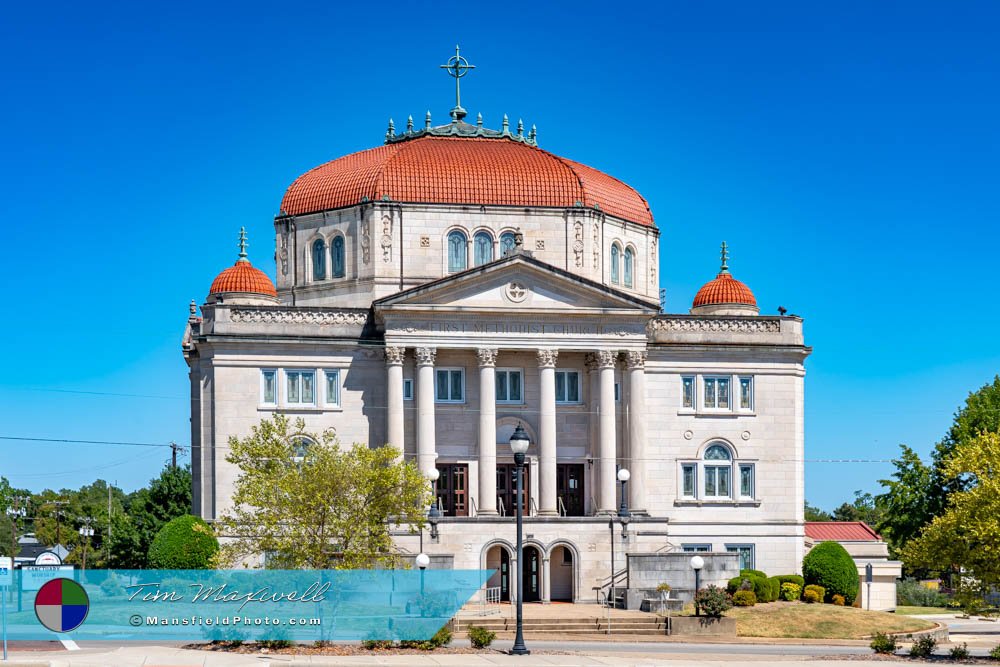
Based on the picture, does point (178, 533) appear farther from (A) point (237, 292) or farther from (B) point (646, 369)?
(B) point (646, 369)

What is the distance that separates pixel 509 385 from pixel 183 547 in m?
16.2

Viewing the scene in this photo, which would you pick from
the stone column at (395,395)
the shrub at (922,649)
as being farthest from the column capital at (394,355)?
the shrub at (922,649)

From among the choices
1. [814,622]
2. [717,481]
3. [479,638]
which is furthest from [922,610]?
[479,638]

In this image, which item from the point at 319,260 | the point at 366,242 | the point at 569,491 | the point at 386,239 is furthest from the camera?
the point at 319,260

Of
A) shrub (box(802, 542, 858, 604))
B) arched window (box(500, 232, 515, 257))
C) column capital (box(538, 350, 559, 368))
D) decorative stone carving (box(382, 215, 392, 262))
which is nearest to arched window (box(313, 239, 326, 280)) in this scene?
decorative stone carving (box(382, 215, 392, 262))

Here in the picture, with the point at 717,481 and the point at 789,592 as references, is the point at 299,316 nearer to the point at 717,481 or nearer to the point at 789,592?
the point at 717,481

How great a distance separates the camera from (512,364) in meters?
67.4

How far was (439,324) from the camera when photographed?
→ 6475 cm

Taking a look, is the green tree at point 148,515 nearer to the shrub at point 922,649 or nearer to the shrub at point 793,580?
the shrub at point 793,580

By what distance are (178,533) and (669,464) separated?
872 inches

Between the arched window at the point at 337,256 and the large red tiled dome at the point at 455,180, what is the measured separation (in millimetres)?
1690

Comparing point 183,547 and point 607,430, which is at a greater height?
point 607,430

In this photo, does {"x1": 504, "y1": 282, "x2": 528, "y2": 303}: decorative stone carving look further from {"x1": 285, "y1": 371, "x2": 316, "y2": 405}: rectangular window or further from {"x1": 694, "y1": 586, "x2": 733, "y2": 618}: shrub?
{"x1": 694, "y1": 586, "x2": 733, "y2": 618}: shrub

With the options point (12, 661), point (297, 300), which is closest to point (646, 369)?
point (297, 300)
